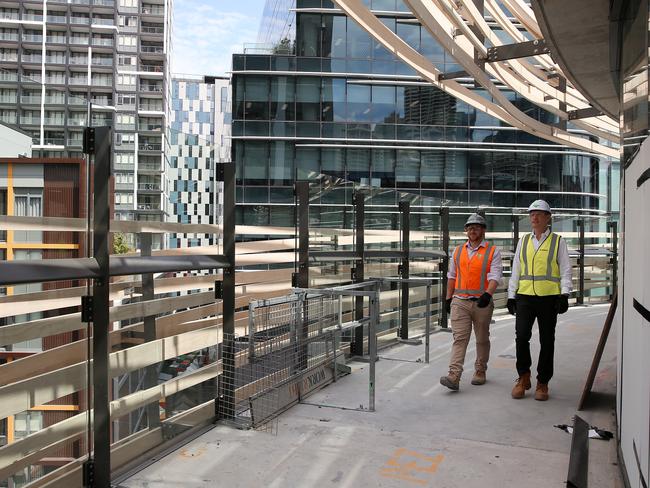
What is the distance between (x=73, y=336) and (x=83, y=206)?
2.41 feet

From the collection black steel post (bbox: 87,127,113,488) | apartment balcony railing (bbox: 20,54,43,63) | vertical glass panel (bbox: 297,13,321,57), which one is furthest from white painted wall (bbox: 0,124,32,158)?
apartment balcony railing (bbox: 20,54,43,63)

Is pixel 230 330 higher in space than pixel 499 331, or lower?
higher

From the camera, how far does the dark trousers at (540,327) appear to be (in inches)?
238

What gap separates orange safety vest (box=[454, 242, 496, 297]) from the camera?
649cm

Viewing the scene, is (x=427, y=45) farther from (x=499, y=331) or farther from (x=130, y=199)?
(x=130, y=199)

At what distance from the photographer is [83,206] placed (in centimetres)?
361

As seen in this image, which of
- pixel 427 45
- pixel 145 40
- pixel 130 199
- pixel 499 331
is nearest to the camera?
pixel 130 199

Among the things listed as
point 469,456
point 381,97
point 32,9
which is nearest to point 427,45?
point 381,97

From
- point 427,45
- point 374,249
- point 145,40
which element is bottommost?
point 374,249

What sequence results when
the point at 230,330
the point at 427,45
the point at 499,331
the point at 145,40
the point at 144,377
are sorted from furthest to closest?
the point at 145,40 → the point at 427,45 → the point at 499,331 → the point at 230,330 → the point at 144,377

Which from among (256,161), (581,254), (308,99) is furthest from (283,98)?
(581,254)

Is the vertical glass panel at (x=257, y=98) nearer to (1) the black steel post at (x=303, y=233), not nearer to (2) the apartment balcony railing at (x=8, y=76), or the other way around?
(1) the black steel post at (x=303, y=233)

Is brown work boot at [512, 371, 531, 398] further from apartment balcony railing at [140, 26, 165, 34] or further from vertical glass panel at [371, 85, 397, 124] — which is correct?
apartment balcony railing at [140, 26, 165, 34]

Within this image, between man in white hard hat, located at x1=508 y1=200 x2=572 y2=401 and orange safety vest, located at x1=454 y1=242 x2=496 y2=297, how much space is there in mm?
336
